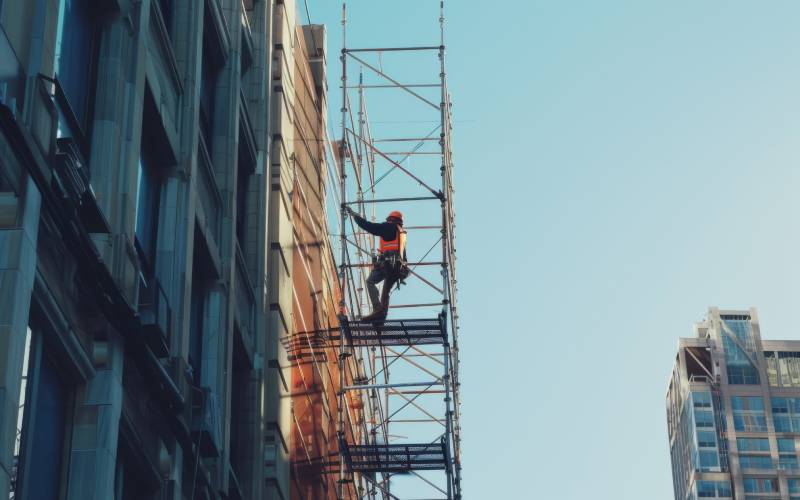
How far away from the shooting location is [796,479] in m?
150

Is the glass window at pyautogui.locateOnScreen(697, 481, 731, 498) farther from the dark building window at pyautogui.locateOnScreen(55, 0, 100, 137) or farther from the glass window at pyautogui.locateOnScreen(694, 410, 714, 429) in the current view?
the dark building window at pyautogui.locateOnScreen(55, 0, 100, 137)

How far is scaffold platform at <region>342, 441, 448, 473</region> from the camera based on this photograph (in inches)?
1298

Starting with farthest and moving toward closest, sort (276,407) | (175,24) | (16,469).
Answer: (276,407) → (175,24) → (16,469)

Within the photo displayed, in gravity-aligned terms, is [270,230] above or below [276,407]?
above

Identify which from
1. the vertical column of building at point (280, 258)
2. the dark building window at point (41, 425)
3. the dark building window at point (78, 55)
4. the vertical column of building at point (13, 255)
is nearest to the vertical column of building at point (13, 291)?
the vertical column of building at point (13, 255)

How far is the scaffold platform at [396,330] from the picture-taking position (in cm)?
3347

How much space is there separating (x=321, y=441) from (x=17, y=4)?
70.5ft

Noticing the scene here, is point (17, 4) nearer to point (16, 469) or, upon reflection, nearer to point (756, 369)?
point (16, 469)

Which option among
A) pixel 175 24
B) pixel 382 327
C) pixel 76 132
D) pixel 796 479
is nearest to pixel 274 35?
pixel 382 327

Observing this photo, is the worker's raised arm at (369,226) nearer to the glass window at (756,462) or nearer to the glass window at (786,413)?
the glass window at (756,462)

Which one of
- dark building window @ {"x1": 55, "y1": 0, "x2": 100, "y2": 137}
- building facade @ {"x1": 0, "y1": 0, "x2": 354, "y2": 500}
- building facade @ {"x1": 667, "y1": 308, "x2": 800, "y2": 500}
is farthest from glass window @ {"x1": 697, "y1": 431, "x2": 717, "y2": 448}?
dark building window @ {"x1": 55, "y1": 0, "x2": 100, "y2": 137}

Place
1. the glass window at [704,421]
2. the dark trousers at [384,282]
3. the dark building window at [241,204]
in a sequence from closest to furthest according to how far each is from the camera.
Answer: the dark building window at [241,204], the dark trousers at [384,282], the glass window at [704,421]

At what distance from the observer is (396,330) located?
111ft

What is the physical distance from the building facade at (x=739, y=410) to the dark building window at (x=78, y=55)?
13907cm
